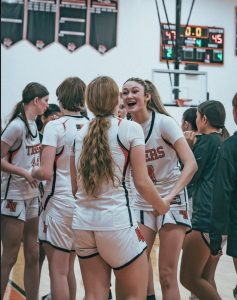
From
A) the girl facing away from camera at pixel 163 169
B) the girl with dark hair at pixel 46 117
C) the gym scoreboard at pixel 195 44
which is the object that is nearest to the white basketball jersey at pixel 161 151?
the girl facing away from camera at pixel 163 169

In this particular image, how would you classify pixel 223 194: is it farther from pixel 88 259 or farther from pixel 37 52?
pixel 37 52

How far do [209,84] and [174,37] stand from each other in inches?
31.9

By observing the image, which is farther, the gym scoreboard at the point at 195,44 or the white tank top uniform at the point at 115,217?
the gym scoreboard at the point at 195,44

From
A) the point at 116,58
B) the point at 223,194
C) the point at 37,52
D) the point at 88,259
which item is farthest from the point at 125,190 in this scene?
the point at 116,58

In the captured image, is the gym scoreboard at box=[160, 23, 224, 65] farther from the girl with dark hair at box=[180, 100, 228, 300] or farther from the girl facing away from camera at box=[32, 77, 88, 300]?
the girl facing away from camera at box=[32, 77, 88, 300]

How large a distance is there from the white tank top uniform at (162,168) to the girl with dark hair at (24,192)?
595mm

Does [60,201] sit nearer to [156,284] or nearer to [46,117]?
[46,117]

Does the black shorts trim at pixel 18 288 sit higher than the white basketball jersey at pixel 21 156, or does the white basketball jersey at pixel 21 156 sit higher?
the white basketball jersey at pixel 21 156

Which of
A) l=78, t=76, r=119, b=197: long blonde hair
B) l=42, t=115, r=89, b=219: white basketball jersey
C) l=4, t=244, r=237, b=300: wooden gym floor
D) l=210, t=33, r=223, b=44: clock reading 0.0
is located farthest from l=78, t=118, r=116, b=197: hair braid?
l=210, t=33, r=223, b=44: clock reading 0.0

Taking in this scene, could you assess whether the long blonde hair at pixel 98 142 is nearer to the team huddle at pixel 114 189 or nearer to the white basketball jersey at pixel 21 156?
the team huddle at pixel 114 189

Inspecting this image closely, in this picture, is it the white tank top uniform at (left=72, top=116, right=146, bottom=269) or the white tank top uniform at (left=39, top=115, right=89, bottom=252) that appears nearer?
the white tank top uniform at (left=72, top=116, right=146, bottom=269)

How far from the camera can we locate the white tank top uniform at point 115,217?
5.90 feet

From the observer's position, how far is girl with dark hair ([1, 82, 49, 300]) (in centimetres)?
237

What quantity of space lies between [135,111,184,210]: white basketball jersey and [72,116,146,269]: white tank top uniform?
0.54 m
